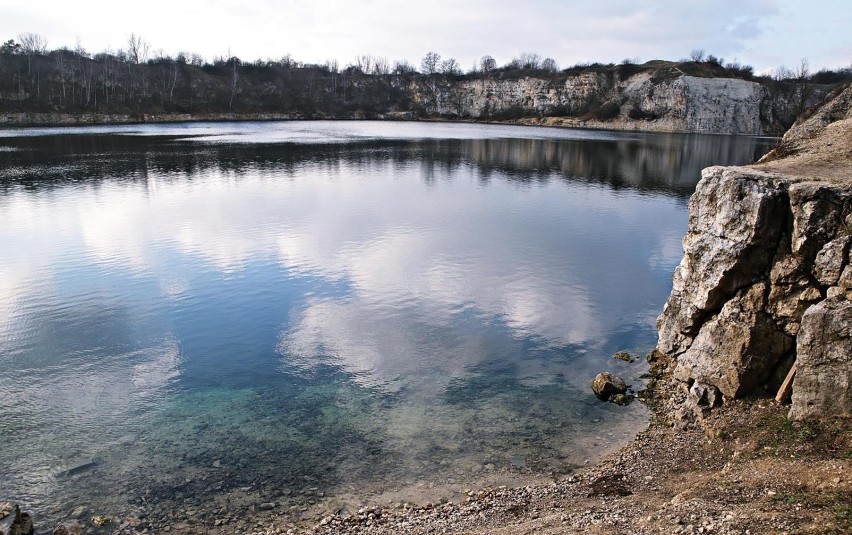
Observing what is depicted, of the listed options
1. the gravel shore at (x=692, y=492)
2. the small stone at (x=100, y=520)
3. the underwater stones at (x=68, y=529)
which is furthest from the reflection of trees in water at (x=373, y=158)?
the underwater stones at (x=68, y=529)

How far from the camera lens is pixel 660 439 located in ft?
55.9

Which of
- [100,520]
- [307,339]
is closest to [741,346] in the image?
[307,339]

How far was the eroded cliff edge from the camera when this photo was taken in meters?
15.3

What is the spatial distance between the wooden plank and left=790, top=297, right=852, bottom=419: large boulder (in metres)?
0.66

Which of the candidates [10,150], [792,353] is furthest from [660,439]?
[10,150]

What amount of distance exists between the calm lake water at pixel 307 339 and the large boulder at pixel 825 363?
16.1 ft

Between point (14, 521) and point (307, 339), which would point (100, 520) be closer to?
point (14, 521)

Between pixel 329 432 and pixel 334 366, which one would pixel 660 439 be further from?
pixel 334 366

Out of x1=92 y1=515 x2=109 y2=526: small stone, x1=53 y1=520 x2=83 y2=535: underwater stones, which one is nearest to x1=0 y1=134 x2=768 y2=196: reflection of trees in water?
x1=92 y1=515 x2=109 y2=526: small stone

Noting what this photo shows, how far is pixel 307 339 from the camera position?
24.5m

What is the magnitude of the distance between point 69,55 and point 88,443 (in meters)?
201

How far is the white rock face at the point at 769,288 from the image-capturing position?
1528cm

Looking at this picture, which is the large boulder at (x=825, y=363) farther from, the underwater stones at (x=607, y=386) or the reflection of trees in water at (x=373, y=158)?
the reflection of trees in water at (x=373, y=158)

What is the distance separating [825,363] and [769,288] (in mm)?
3153
